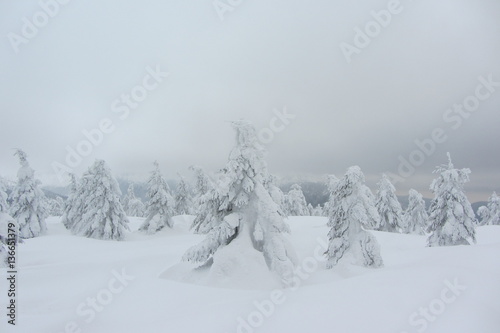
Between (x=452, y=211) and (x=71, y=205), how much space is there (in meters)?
46.2

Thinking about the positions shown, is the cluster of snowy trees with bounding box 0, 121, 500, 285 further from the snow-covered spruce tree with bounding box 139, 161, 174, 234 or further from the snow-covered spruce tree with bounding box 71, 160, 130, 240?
the snow-covered spruce tree with bounding box 139, 161, 174, 234

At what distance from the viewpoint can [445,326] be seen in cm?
502

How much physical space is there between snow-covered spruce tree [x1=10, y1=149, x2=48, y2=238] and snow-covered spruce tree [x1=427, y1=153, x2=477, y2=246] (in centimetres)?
4288

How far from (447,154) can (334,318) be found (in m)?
24.1

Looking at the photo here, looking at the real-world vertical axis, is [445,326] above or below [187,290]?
above

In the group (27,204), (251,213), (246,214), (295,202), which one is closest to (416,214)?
(295,202)

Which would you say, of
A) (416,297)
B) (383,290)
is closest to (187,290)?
(383,290)

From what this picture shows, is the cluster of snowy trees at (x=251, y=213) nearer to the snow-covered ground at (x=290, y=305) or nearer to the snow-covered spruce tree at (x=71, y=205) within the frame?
the snow-covered spruce tree at (x=71, y=205)

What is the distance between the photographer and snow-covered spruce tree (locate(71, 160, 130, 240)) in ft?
111

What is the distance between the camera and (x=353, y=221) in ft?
56.0

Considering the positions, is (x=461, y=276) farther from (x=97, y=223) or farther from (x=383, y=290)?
(x=97, y=223)

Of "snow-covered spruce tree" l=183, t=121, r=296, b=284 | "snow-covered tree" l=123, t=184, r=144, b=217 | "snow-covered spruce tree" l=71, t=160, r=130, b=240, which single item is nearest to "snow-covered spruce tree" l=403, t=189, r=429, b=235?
"snow-covered spruce tree" l=183, t=121, r=296, b=284

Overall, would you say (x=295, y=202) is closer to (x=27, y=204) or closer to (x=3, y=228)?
(x=27, y=204)

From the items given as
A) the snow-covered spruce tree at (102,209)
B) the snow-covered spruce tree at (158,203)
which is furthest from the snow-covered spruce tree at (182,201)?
the snow-covered spruce tree at (102,209)
